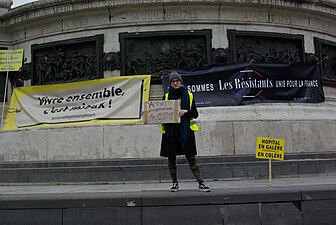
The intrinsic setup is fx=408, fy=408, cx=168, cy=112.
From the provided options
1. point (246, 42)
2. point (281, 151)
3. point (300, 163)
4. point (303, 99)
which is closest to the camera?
point (281, 151)

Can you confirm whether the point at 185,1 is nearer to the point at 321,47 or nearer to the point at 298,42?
the point at 298,42

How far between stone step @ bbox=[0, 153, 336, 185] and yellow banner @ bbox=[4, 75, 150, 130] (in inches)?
71.0

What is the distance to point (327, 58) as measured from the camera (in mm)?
16016

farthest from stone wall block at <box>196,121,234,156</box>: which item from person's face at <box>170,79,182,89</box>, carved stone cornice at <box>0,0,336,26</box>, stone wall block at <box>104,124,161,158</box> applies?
carved stone cornice at <box>0,0,336,26</box>

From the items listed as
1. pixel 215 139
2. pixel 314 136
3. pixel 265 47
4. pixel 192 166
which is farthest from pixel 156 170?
pixel 265 47

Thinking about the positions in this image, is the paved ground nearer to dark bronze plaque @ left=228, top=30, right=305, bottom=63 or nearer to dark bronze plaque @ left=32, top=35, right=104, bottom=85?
dark bronze plaque @ left=32, top=35, right=104, bottom=85

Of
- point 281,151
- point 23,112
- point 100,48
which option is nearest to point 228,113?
point 281,151

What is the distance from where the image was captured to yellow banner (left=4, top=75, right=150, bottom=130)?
13000 mm

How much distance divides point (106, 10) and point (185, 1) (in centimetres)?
279

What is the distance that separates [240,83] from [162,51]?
115 inches

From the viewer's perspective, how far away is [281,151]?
870 centimetres

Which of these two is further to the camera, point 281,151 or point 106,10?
point 106,10

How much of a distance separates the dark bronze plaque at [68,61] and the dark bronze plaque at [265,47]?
15.4ft

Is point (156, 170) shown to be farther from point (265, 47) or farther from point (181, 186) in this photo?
point (265, 47)
